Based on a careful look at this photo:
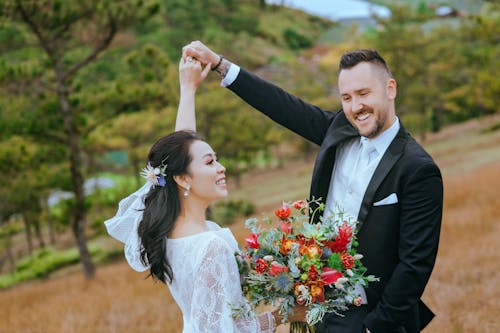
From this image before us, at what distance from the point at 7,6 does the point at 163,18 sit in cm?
4353

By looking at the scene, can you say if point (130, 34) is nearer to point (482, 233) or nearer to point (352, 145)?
point (482, 233)

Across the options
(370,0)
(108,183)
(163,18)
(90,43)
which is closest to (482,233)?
(90,43)

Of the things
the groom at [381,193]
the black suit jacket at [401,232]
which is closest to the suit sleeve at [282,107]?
the groom at [381,193]

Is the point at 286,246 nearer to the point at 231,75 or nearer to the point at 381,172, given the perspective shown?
the point at 381,172

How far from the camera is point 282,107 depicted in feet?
11.0

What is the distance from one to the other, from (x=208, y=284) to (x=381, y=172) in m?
0.95

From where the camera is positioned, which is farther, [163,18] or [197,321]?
[163,18]

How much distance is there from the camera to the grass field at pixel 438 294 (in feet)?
17.9

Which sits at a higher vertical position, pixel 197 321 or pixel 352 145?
pixel 352 145

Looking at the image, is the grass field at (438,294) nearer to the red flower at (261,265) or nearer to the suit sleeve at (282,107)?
the suit sleeve at (282,107)

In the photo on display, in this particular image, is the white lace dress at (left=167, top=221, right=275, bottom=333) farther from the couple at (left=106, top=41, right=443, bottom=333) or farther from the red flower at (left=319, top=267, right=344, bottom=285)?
the red flower at (left=319, top=267, right=344, bottom=285)

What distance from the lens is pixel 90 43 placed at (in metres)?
11.7

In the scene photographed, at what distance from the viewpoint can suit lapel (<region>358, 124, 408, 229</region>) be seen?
8.80 ft

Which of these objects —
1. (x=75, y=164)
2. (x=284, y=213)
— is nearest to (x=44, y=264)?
(x=75, y=164)
